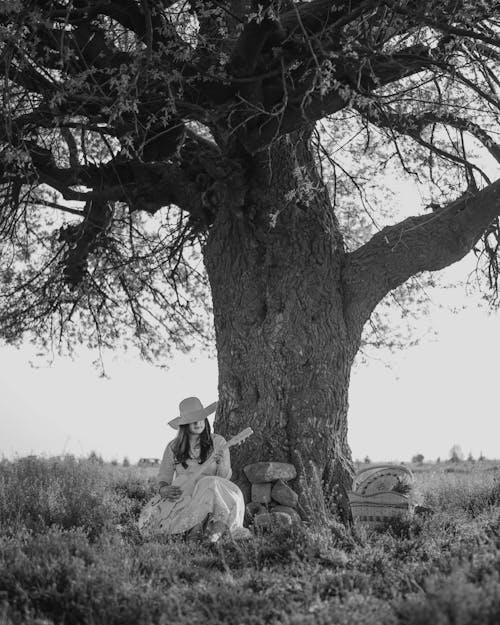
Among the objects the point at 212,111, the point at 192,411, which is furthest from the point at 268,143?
the point at 192,411

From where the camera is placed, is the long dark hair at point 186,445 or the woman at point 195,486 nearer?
the woman at point 195,486

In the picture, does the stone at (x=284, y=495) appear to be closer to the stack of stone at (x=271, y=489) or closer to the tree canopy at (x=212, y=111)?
the stack of stone at (x=271, y=489)

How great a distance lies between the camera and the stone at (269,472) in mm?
10734

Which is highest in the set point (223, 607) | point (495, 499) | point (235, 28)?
Result: point (235, 28)

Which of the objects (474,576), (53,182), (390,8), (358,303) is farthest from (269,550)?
(53,182)

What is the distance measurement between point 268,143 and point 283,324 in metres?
2.36

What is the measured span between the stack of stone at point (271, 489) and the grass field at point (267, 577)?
686mm

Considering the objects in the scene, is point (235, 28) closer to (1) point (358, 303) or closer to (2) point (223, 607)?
(1) point (358, 303)

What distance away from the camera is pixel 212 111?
34.8ft

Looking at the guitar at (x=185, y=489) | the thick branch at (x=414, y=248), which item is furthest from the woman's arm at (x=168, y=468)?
the thick branch at (x=414, y=248)

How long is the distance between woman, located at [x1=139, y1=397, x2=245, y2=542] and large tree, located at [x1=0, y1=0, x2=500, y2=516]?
1403 millimetres

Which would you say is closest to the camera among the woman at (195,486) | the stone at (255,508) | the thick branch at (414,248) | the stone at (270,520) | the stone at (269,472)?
the woman at (195,486)

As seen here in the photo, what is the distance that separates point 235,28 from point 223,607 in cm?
852

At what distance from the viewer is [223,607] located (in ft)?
20.2
